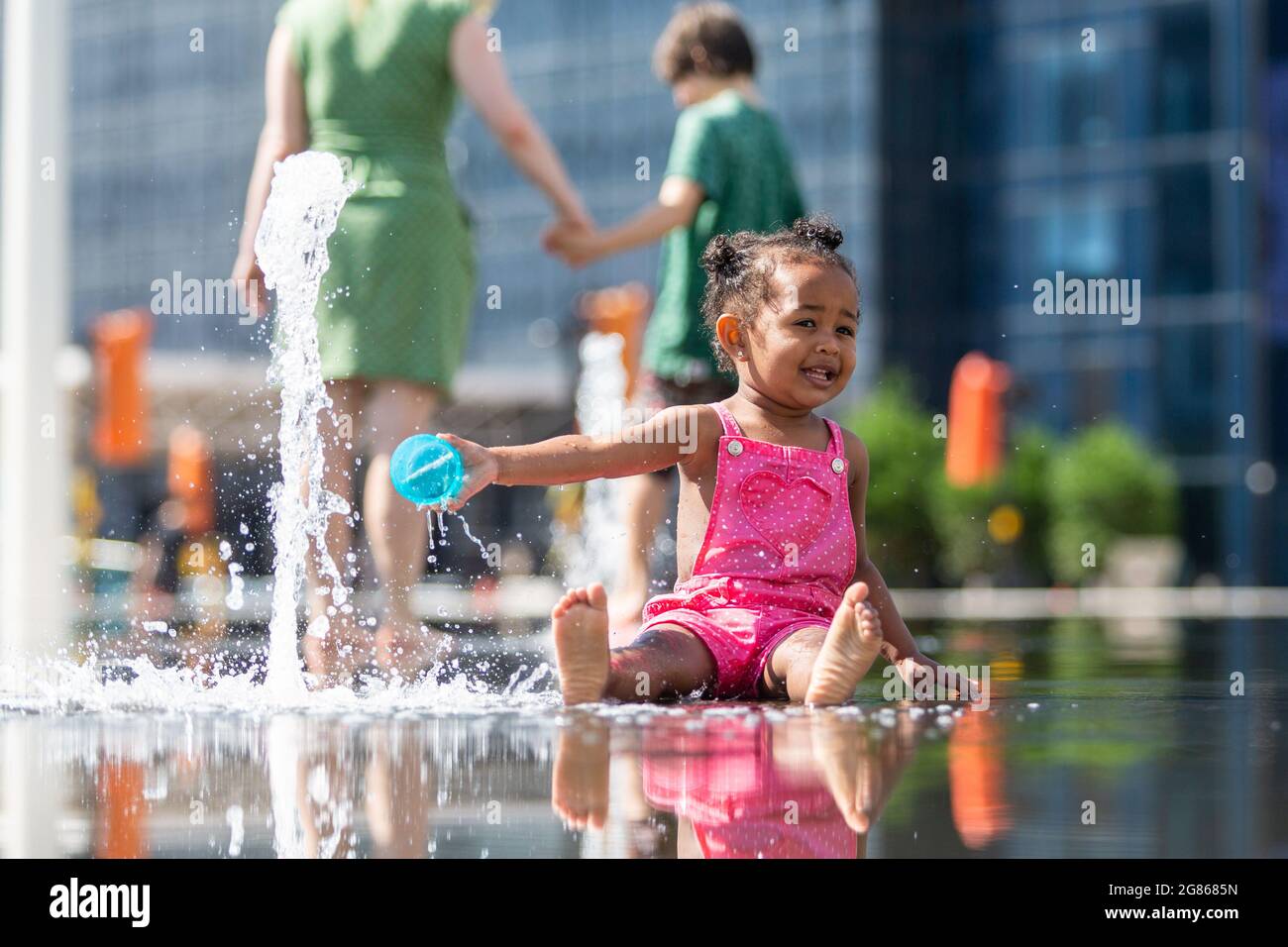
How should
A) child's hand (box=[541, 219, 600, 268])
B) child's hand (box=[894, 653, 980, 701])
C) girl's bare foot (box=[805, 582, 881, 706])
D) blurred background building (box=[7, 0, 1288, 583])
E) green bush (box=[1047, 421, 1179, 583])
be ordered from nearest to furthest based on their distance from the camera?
girl's bare foot (box=[805, 582, 881, 706]) < child's hand (box=[894, 653, 980, 701]) < child's hand (box=[541, 219, 600, 268]) < green bush (box=[1047, 421, 1179, 583]) < blurred background building (box=[7, 0, 1288, 583])

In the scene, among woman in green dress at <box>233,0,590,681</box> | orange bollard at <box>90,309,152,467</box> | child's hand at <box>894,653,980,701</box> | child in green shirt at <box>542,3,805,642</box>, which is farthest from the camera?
orange bollard at <box>90,309,152,467</box>

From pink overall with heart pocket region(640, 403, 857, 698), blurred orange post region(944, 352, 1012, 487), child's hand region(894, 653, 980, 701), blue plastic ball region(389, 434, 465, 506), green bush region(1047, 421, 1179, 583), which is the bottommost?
child's hand region(894, 653, 980, 701)

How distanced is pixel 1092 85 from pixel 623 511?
31.2 m

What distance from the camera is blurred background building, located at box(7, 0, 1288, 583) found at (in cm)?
3212

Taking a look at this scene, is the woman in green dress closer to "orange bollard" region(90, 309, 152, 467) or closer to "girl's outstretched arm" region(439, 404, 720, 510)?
"girl's outstretched arm" region(439, 404, 720, 510)

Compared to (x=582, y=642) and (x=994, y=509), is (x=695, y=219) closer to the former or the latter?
(x=582, y=642)

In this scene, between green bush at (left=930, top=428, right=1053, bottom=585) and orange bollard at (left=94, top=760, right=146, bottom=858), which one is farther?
green bush at (left=930, top=428, right=1053, bottom=585)

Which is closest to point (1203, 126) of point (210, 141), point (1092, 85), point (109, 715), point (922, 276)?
point (1092, 85)

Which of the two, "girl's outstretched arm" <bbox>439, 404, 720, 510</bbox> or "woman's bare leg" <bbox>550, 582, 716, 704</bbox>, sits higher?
"girl's outstretched arm" <bbox>439, 404, 720, 510</bbox>

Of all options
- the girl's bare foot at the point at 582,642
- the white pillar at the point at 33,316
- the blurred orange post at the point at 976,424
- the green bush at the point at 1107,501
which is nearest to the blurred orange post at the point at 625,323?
the blurred orange post at the point at 976,424

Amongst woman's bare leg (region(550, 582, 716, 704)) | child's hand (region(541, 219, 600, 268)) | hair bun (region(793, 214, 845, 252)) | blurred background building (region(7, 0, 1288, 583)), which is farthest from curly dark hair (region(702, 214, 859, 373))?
blurred background building (region(7, 0, 1288, 583))

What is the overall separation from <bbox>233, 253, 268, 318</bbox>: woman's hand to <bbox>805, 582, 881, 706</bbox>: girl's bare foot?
2.24 m

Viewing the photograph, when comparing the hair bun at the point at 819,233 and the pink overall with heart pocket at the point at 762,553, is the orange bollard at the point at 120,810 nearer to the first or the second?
the pink overall with heart pocket at the point at 762,553

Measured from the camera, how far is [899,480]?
25.9 m
